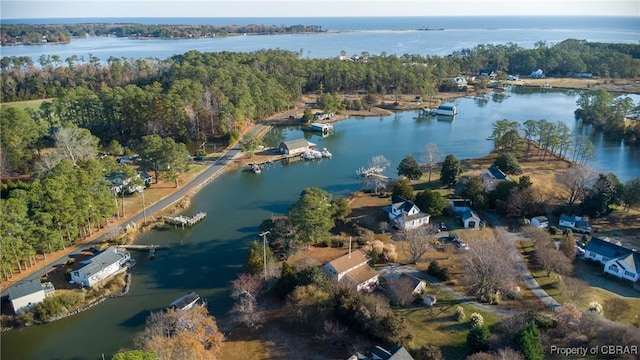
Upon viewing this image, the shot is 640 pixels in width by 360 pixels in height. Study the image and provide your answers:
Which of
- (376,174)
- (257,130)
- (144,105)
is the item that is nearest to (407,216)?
(376,174)

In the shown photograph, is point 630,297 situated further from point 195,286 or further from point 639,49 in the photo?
point 639,49

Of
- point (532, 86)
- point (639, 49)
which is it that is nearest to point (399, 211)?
point (532, 86)

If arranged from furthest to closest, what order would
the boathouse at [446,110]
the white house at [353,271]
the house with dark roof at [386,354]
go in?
the boathouse at [446,110] → the white house at [353,271] → the house with dark roof at [386,354]

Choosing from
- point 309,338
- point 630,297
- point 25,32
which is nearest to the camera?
point 309,338

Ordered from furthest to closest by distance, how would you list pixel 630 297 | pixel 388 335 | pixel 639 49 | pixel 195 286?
pixel 639 49 → pixel 195 286 → pixel 630 297 → pixel 388 335

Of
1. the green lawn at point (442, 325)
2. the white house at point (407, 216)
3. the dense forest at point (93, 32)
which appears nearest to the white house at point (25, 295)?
the green lawn at point (442, 325)

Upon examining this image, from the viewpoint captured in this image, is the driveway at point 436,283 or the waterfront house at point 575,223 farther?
the waterfront house at point 575,223

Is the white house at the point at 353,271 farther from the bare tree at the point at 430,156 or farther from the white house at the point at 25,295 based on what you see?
the bare tree at the point at 430,156
